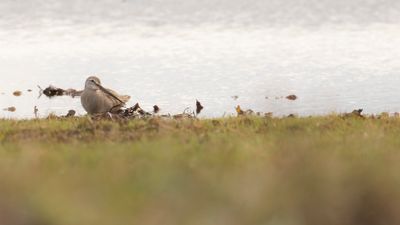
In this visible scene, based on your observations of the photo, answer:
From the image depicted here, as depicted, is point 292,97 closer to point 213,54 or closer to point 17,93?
point 17,93

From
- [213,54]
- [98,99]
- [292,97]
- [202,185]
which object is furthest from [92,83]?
[213,54]

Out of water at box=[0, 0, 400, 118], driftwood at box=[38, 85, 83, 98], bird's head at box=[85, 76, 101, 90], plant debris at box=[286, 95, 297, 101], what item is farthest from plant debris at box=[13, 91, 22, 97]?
bird's head at box=[85, 76, 101, 90]

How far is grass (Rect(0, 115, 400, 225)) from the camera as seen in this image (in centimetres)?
718

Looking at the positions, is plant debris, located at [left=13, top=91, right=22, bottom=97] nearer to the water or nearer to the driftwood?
the water

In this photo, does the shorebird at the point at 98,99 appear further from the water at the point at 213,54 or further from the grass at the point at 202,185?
the grass at the point at 202,185

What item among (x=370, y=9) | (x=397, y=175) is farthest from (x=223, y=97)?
(x=370, y=9)

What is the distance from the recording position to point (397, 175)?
8.18 metres

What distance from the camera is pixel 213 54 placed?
1484 inches

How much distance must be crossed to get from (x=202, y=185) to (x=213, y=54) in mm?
29917

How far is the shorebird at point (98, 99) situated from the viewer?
1747cm

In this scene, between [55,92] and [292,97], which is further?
[55,92]

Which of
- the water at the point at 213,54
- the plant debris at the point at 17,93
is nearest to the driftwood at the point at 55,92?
the water at the point at 213,54

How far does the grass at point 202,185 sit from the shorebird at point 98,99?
20.0ft

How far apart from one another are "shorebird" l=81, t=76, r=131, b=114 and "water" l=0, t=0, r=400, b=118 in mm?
2923
